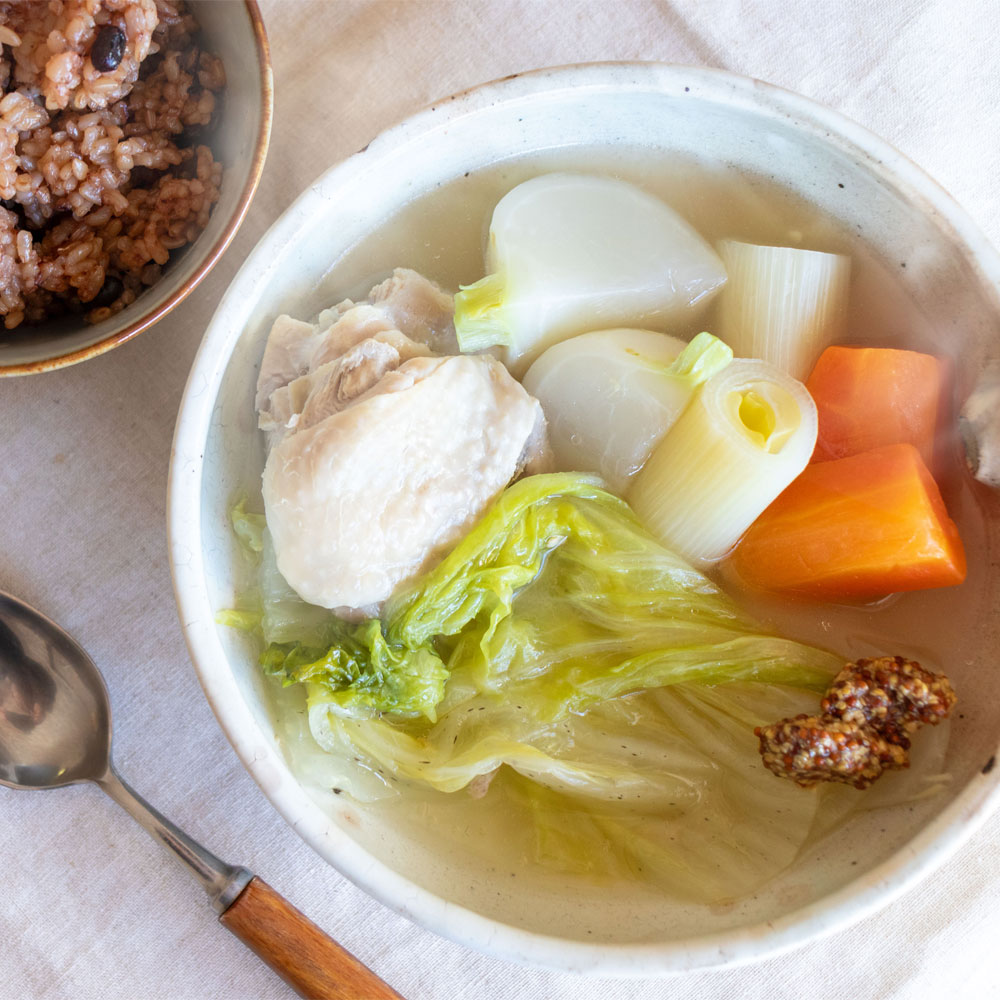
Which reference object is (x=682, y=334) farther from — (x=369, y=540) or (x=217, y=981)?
(x=217, y=981)

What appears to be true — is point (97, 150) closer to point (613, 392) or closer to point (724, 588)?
point (613, 392)

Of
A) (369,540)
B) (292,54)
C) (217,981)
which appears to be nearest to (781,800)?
(369,540)

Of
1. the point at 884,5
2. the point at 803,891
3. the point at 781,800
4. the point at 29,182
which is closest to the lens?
the point at 803,891

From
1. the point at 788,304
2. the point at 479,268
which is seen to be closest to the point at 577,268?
the point at 479,268

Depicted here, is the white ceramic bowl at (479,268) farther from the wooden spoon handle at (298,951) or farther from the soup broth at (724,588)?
the wooden spoon handle at (298,951)

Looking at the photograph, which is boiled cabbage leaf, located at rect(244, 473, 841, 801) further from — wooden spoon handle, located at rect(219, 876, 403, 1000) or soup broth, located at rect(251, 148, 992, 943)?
wooden spoon handle, located at rect(219, 876, 403, 1000)
